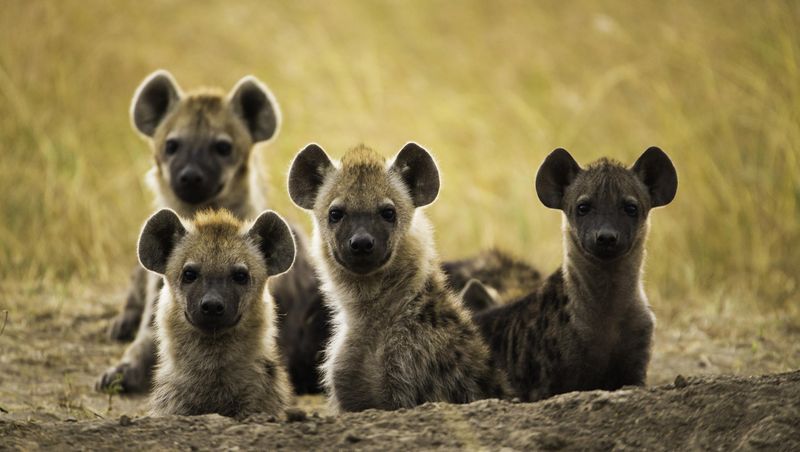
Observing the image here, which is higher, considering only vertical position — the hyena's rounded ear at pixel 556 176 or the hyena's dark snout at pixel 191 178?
the hyena's dark snout at pixel 191 178

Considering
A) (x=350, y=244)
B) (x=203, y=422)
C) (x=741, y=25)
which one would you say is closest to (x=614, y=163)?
(x=350, y=244)

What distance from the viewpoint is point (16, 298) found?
687 centimetres

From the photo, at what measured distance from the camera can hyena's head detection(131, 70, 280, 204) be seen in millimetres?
6336

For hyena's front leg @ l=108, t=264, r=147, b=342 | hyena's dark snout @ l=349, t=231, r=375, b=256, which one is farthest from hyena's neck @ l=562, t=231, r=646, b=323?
hyena's front leg @ l=108, t=264, r=147, b=342

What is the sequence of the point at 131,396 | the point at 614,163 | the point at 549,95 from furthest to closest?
the point at 549,95
the point at 131,396
the point at 614,163

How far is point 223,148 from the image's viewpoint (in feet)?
21.3

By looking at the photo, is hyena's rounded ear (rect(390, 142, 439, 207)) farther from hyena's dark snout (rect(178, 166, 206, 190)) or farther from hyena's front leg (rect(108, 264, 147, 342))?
hyena's front leg (rect(108, 264, 147, 342))

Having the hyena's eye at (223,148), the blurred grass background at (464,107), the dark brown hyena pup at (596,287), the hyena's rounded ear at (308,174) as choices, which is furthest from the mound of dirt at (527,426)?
the blurred grass background at (464,107)

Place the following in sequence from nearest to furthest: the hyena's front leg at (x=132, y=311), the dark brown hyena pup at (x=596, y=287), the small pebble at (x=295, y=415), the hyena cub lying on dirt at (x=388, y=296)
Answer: the small pebble at (x=295, y=415), the hyena cub lying on dirt at (x=388, y=296), the dark brown hyena pup at (x=596, y=287), the hyena's front leg at (x=132, y=311)

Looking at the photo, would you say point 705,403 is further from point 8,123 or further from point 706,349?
point 8,123

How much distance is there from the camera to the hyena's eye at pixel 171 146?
6.48 m

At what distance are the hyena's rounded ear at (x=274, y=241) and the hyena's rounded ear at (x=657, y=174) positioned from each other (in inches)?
54.4

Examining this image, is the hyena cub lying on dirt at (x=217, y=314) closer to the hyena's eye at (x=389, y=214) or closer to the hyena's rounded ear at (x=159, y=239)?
the hyena's rounded ear at (x=159, y=239)

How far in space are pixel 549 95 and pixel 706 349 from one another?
5227 mm
